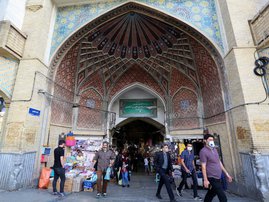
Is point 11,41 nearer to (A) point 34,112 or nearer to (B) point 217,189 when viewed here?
(A) point 34,112

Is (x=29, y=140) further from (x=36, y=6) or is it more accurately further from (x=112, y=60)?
(x=112, y=60)

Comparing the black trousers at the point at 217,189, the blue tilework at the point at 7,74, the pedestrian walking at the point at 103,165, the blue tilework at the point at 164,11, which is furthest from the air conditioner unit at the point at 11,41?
the black trousers at the point at 217,189

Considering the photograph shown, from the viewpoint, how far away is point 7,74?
4.90 meters

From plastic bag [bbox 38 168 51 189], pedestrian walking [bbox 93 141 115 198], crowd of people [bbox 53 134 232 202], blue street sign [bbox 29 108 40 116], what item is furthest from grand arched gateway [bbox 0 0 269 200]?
pedestrian walking [bbox 93 141 115 198]

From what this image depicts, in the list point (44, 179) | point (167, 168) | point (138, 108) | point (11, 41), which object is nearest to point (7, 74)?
point (11, 41)

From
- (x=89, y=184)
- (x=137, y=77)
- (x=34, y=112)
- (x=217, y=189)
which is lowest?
(x=89, y=184)

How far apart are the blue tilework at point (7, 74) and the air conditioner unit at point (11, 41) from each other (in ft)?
0.75

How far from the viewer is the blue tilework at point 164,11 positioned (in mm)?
5428

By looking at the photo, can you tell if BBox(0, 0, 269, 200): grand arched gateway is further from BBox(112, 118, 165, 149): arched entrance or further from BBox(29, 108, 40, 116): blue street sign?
BBox(112, 118, 165, 149): arched entrance

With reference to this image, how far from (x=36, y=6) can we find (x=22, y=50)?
2005 millimetres

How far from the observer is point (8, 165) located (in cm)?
418

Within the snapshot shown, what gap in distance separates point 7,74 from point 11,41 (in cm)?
107

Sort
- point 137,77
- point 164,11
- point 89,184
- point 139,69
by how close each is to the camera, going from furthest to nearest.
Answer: point 137,77, point 139,69, point 164,11, point 89,184

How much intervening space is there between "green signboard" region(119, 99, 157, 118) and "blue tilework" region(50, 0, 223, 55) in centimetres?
517
